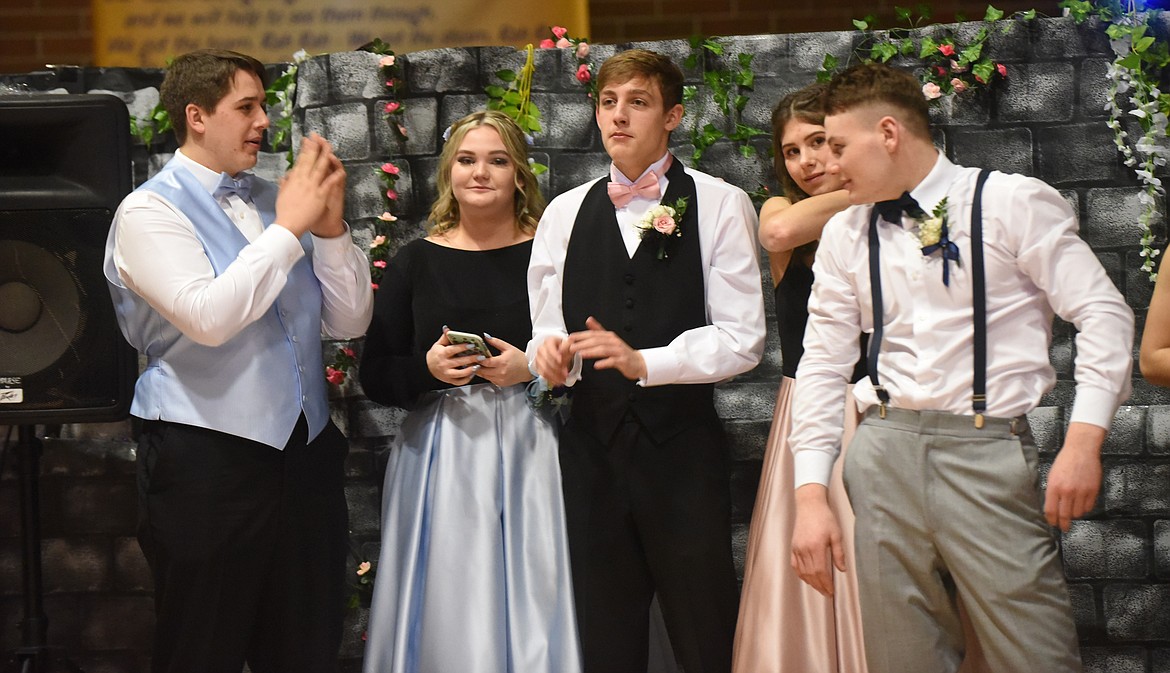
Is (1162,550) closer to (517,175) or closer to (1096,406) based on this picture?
(1096,406)

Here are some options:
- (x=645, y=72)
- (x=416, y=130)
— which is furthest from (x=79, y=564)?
(x=645, y=72)

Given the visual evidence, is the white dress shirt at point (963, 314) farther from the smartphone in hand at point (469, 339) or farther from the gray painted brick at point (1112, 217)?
the gray painted brick at point (1112, 217)

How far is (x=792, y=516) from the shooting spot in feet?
9.48

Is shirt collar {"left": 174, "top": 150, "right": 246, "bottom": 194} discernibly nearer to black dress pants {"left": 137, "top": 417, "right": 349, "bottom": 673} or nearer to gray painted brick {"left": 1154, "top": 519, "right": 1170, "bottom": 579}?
black dress pants {"left": 137, "top": 417, "right": 349, "bottom": 673}

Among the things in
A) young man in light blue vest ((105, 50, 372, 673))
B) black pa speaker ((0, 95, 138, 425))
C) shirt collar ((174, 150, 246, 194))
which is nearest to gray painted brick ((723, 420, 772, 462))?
young man in light blue vest ((105, 50, 372, 673))

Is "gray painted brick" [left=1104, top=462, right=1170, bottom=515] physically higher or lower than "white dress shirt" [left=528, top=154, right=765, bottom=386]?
lower

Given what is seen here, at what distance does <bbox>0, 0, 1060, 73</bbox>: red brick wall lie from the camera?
5.05 metres

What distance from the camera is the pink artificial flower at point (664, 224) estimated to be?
2750 millimetres

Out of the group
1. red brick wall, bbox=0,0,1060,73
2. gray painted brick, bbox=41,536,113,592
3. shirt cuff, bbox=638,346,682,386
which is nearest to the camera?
shirt cuff, bbox=638,346,682,386

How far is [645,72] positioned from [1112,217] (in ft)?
4.97

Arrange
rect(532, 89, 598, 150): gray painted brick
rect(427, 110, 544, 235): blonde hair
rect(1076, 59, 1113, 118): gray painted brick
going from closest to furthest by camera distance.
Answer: rect(427, 110, 544, 235): blonde hair
rect(1076, 59, 1113, 118): gray painted brick
rect(532, 89, 598, 150): gray painted brick

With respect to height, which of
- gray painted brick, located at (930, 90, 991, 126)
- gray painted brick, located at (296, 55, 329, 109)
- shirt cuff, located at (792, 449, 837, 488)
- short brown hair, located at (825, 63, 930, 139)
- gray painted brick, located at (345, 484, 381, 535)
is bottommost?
gray painted brick, located at (345, 484, 381, 535)

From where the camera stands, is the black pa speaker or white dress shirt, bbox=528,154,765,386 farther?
the black pa speaker

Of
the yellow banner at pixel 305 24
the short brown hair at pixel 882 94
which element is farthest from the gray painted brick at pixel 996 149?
the yellow banner at pixel 305 24
